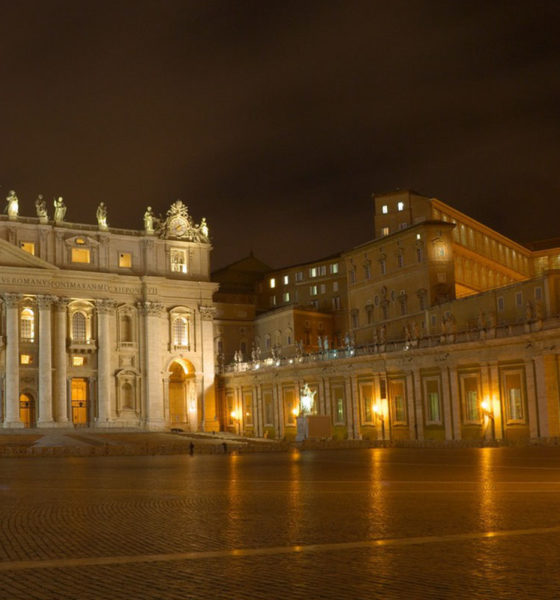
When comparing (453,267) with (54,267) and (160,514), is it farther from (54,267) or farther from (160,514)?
(160,514)

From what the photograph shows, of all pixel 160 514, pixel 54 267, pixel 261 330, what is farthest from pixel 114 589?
pixel 261 330

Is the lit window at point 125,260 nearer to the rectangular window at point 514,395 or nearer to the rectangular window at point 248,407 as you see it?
the rectangular window at point 248,407

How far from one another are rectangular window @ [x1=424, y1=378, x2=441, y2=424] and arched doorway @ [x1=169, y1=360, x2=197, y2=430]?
2900 cm

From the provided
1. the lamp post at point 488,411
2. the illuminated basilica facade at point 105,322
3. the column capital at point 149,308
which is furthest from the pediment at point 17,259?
the lamp post at point 488,411

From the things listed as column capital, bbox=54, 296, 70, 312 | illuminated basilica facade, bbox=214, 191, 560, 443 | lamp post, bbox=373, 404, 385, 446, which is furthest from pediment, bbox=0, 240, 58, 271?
lamp post, bbox=373, 404, 385, 446

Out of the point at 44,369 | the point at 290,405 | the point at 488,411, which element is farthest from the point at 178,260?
the point at 488,411

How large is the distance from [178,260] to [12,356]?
18505mm

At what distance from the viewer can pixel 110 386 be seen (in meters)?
75.9

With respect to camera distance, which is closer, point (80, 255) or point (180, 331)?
point (80, 255)

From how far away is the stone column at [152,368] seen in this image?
7706 centimetres

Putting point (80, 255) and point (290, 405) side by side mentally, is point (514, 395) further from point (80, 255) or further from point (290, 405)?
point (80, 255)

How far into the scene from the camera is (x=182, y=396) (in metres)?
82.4

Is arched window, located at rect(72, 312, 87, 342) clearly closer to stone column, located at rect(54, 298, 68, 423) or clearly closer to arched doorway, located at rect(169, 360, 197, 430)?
stone column, located at rect(54, 298, 68, 423)

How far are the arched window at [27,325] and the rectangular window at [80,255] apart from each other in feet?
20.5
